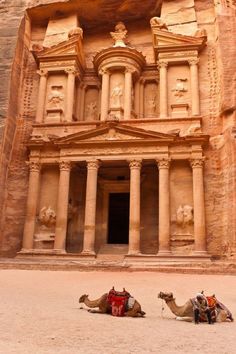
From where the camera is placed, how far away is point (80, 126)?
65.8 ft

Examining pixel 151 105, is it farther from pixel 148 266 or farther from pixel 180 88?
pixel 148 266

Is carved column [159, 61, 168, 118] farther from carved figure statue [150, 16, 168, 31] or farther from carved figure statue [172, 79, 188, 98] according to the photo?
carved figure statue [150, 16, 168, 31]

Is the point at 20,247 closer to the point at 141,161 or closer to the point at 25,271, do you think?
the point at 25,271

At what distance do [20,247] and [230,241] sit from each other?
10025 mm

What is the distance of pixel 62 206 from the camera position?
18.3 m

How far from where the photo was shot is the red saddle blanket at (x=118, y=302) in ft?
23.1

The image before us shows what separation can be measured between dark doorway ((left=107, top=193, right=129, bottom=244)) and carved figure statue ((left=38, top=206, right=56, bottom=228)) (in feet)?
12.3

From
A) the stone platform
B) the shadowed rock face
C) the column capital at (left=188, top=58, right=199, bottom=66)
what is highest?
the shadowed rock face

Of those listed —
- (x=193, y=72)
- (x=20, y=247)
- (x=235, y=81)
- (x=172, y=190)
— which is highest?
(x=193, y=72)

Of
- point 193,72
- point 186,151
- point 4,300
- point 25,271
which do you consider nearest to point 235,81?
point 193,72

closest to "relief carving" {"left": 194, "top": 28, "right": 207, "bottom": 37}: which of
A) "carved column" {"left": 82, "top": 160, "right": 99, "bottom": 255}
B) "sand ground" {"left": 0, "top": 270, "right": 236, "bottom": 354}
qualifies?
"carved column" {"left": 82, "top": 160, "right": 99, "bottom": 255}

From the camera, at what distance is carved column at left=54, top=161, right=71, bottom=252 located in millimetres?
17797

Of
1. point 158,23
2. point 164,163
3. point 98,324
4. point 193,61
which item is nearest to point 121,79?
point 158,23

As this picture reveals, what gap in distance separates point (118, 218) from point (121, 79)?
8.11 meters
